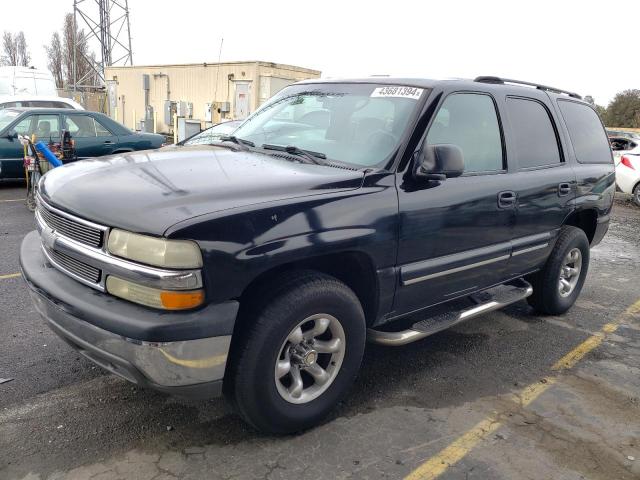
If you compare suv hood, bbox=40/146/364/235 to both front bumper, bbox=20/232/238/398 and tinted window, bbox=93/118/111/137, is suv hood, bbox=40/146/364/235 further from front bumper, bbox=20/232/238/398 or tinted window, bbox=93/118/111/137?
tinted window, bbox=93/118/111/137

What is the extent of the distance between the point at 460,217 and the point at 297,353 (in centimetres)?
137

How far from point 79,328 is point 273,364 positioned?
92 cm

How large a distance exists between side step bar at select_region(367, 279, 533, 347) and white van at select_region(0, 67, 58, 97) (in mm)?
16573

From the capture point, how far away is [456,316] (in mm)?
3729

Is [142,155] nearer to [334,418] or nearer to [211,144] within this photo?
[211,144]

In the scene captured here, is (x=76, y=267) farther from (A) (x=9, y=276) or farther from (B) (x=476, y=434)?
(A) (x=9, y=276)

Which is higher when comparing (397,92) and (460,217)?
(397,92)

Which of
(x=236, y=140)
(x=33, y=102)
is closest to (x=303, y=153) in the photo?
(x=236, y=140)

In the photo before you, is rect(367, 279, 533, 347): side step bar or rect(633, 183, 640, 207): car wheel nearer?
rect(367, 279, 533, 347): side step bar

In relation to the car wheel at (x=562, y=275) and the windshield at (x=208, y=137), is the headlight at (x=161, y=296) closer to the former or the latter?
the windshield at (x=208, y=137)

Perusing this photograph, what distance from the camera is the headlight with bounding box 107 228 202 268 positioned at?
238 cm

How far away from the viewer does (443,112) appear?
3.57 metres

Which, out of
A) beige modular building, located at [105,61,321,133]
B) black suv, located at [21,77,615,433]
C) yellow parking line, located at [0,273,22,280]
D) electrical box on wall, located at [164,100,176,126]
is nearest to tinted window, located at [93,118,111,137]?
yellow parking line, located at [0,273,22,280]

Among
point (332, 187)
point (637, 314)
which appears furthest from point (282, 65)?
point (332, 187)
